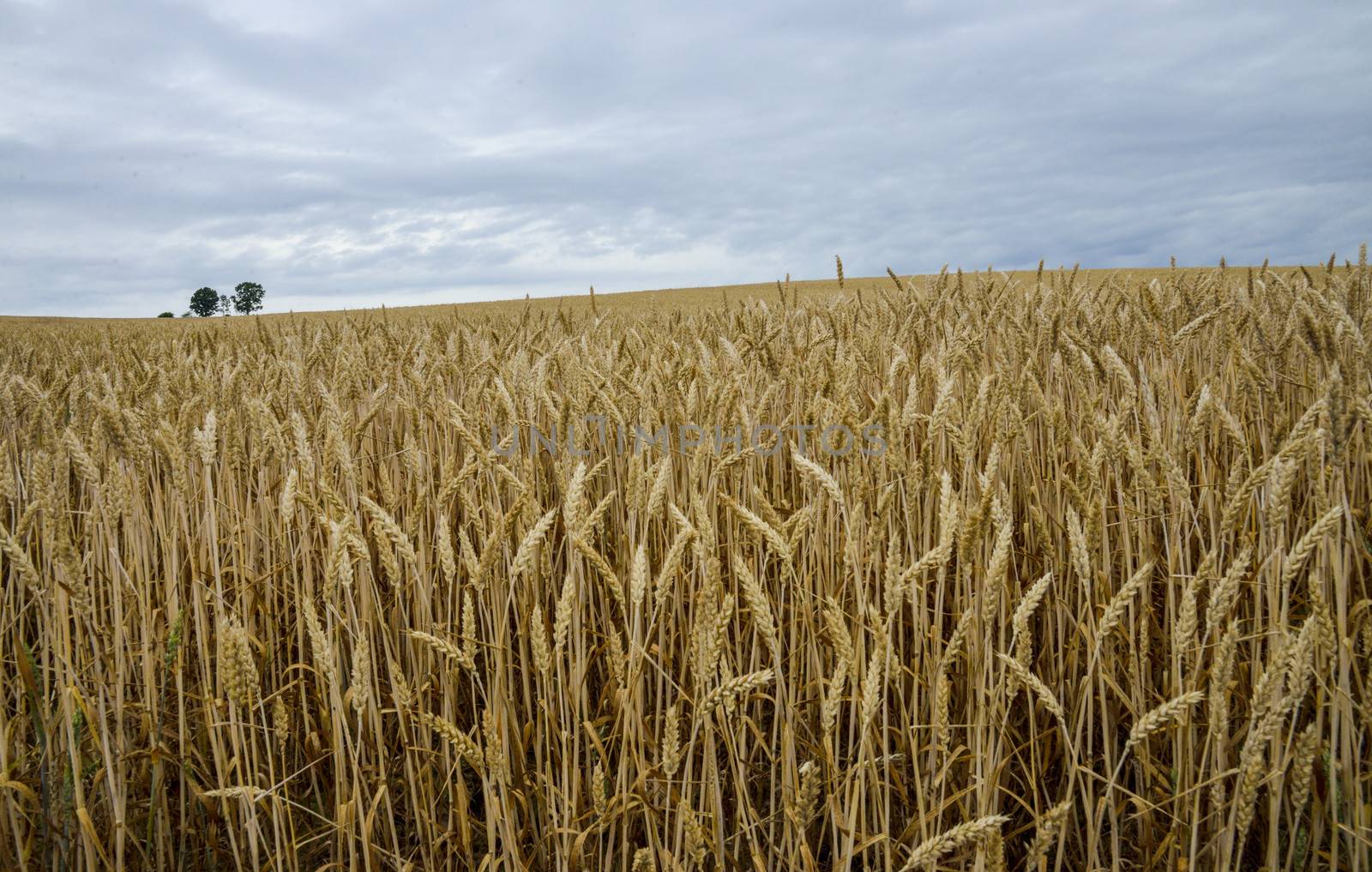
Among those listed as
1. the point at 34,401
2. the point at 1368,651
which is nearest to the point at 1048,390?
the point at 1368,651

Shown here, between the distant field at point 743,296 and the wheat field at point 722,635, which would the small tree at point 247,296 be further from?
the wheat field at point 722,635

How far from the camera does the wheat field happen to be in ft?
3.28

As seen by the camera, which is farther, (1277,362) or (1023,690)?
(1277,362)

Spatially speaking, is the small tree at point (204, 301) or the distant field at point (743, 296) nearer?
the distant field at point (743, 296)

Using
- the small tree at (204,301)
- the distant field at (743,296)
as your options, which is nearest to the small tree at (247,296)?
the small tree at (204,301)

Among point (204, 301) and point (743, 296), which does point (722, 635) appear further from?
point (204, 301)

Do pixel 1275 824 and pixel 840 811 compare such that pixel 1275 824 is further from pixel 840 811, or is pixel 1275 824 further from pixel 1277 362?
pixel 1277 362

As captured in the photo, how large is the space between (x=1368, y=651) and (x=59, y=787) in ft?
6.85

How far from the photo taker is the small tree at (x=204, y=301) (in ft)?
160

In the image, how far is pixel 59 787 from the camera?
1.35 meters

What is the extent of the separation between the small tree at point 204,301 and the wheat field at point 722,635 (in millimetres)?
55021

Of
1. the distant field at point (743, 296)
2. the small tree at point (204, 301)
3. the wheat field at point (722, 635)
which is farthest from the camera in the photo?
the small tree at point (204, 301)

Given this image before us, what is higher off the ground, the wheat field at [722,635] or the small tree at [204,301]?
the small tree at [204,301]

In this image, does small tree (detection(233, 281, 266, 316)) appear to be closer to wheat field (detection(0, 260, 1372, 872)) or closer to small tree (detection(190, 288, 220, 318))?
small tree (detection(190, 288, 220, 318))
